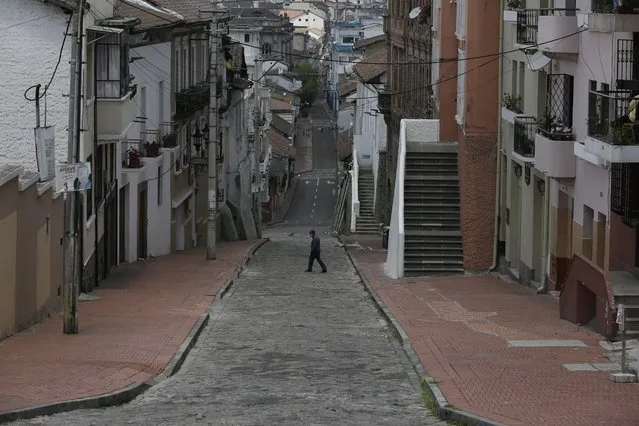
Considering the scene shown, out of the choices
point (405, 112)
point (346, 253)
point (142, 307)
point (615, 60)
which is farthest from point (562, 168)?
point (405, 112)

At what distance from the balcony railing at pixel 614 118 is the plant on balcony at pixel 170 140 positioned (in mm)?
19788

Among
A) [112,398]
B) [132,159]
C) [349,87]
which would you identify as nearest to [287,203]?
[349,87]

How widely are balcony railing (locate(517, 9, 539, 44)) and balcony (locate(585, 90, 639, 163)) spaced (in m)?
5.75

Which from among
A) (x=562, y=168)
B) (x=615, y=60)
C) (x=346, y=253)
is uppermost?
(x=615, y=60)

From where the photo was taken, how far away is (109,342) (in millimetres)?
21438

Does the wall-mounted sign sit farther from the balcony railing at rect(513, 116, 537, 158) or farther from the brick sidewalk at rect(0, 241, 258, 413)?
the balcony railing at rect(513, 116, 537, 158)

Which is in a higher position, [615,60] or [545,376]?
[615,60]

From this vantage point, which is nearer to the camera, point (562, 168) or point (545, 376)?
point (545, 376)

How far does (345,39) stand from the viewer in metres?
160

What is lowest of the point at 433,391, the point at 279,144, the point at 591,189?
the point at 433,391

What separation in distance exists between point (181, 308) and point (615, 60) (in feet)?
32.5

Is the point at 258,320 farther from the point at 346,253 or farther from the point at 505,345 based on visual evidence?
the point at 346,253

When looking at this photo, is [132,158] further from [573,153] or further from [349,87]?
[349,87]

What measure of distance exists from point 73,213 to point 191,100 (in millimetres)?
25574
